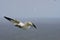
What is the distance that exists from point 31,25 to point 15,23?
0.29 metres

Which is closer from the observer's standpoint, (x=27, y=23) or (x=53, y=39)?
(x=27, y=23)

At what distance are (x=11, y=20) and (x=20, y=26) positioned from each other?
230 millimetres

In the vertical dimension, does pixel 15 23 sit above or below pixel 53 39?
below

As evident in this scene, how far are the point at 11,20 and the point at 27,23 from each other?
0.29 meters

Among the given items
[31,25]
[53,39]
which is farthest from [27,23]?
[53,39]

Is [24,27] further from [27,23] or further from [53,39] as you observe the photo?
[53,39]

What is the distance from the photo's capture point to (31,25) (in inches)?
211

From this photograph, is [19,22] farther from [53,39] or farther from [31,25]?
[53,39]

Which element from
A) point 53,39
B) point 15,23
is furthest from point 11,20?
point 53,39

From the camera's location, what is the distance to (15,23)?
5414 millimetres

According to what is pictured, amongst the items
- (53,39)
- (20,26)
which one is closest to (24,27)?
(20,26)

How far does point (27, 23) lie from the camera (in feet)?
17.6

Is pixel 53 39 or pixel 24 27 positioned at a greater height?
pixel 53 39

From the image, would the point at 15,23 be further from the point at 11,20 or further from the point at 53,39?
the point at 53,39
